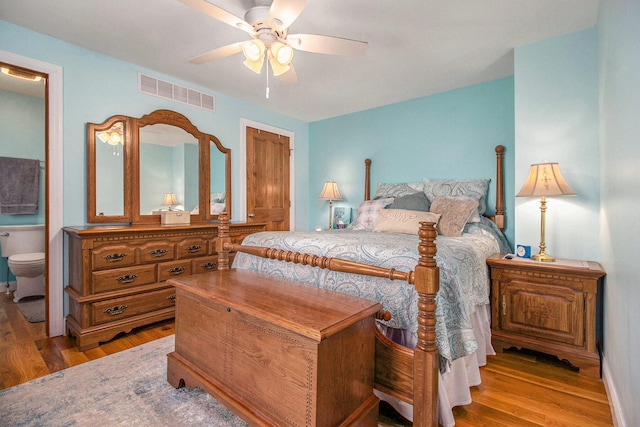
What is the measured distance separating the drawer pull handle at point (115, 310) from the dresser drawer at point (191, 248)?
23.3 inches

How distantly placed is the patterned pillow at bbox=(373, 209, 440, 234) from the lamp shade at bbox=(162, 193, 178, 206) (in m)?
2.15

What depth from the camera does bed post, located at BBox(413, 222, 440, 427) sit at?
4.11ft

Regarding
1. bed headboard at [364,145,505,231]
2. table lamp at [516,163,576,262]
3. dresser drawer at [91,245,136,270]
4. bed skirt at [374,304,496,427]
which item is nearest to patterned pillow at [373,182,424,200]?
bed headboard at [364,145,505,231]

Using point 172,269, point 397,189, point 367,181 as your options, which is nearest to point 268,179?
point 367,181

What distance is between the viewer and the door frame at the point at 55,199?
2529 millimetres

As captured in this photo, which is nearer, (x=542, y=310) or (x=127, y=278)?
(x=542, y=310)

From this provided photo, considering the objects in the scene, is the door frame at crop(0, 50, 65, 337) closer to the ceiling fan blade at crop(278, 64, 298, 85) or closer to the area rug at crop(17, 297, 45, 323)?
the area rug at crop(17, 297, 45, 323)

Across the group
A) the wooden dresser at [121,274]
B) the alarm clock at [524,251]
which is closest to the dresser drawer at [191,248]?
the wooden dresser at [121,274]

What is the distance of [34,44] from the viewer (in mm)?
2447

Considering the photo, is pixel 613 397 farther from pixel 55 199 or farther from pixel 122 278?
pixel 55 199

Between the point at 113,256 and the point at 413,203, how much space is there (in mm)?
2769

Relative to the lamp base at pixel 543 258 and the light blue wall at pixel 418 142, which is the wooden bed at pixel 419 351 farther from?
the light blue wall at pixel 418 142

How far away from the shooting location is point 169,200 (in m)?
3.24

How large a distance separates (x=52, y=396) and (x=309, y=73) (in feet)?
10.4
